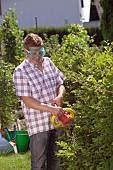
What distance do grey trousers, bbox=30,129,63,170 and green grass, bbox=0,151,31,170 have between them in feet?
4.00

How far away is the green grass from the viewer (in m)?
5.91

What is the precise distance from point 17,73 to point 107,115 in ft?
3.60

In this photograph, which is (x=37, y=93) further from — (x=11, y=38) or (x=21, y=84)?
(x=11, y=38)

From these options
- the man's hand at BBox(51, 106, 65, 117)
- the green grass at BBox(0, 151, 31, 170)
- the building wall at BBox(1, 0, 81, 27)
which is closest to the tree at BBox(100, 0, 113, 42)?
the green grass at BBox(0, 151, 31, 170)

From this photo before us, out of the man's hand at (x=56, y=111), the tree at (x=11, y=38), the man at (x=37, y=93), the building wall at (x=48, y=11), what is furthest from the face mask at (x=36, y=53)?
the building wall at (x=48, y=11)

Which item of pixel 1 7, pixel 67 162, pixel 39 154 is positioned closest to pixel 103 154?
pixel 67 162

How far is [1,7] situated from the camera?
26.6 metres

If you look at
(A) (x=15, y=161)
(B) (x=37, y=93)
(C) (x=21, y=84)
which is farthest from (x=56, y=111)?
(A) (x=15, y=161)

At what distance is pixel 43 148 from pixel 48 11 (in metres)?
23.2

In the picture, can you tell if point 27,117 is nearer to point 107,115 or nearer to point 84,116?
point 84,116

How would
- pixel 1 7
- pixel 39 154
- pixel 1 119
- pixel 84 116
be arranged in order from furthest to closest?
1. pixel 1 7
2. pixel 1 119
3. pixel 39 154
4. pixel 84 116

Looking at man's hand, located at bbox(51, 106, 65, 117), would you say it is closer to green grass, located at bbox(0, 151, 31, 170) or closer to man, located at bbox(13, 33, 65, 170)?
man, located at bbox(13, 33, 65, 170)

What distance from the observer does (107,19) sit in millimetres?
10117

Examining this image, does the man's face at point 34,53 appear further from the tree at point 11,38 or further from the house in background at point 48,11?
the house in background at point 48,11
